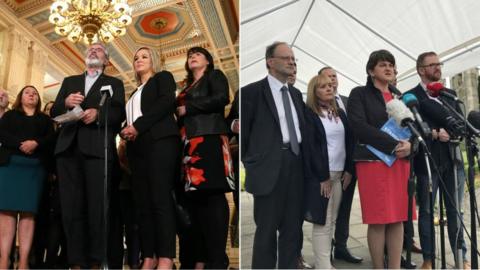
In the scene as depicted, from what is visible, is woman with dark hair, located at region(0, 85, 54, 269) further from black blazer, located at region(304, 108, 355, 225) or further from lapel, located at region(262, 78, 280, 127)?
black blazer, located at region(304, 108, 355, 225)

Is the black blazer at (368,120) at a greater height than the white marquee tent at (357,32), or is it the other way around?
the white marquee tent at (357,32)

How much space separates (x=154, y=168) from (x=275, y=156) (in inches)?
21.8

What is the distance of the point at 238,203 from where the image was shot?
200 centimetres

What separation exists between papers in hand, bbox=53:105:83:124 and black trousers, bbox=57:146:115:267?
0.52ft

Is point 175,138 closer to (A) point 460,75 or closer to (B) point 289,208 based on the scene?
(B) point 289,208

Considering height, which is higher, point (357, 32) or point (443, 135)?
point (357, 32)

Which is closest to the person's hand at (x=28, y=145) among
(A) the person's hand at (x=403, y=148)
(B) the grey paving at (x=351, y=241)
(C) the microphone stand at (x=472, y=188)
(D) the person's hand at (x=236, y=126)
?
(D) the person's hand at (x=236, y=126)

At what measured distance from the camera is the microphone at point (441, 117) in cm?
191

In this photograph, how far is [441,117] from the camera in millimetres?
1952

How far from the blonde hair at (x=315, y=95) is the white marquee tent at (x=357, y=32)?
0.10 feet

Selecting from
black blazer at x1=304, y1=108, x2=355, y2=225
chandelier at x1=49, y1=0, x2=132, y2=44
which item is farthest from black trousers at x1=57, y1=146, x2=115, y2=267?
chandelier at x1=49, y1=0, x2=132, y2=44

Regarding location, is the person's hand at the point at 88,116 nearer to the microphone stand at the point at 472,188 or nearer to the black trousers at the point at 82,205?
the black trousers at the point at 82,205

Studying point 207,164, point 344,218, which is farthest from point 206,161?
point 344,218

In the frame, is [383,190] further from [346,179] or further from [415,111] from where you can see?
[415,111]
